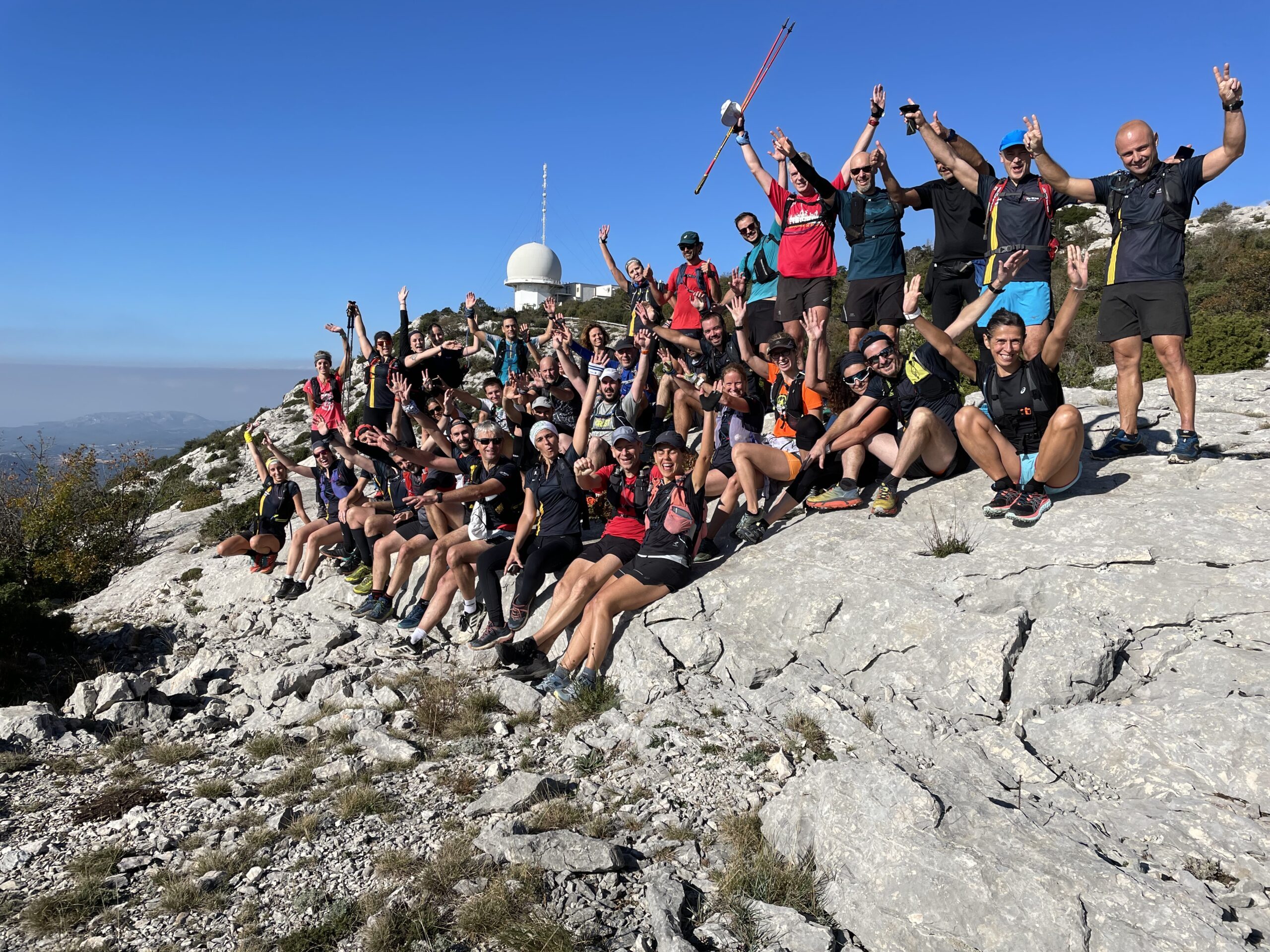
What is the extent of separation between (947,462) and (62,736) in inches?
329

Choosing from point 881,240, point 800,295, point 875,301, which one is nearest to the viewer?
point 881,240

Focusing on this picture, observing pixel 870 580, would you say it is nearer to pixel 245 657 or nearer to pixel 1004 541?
pixel 1004 541

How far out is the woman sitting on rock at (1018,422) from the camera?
5.38 m

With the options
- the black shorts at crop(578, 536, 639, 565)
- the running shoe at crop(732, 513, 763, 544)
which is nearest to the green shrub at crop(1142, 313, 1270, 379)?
the running shoe at crop(732, 513, 763, 544)

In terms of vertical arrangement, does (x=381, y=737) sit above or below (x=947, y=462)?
below

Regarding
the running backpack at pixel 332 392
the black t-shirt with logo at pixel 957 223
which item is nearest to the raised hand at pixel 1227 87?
the black t-shirt with logo at pixel 957 223

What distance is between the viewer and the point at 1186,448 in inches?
231

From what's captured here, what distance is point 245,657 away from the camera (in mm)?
8070

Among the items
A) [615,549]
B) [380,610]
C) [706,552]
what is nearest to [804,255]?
[706,552]

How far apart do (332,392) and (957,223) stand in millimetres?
8290

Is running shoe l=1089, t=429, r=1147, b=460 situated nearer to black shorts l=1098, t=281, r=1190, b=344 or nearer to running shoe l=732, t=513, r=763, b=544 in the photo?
black shorts l=1098, t=281, r=1190, b=344

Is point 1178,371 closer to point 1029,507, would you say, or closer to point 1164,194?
point 1164,194

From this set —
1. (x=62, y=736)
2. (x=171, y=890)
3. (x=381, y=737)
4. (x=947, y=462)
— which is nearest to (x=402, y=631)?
(x=381, y=737)

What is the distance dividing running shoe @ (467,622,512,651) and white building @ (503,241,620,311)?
39.6 metres
